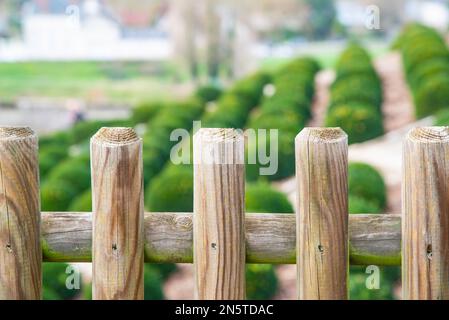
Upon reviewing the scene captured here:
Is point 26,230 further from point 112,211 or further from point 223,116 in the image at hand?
point 223,116

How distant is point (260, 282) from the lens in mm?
5398

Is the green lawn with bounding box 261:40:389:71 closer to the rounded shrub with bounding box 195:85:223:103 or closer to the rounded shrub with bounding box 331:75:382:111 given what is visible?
the rounded shrub with bounding box 195:85:223:103

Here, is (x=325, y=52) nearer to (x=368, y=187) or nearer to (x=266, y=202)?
(x=368, y=187)

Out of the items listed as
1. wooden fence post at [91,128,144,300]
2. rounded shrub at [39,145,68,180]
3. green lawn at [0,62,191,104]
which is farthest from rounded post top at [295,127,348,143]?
green lawn at [0,62,191,104]

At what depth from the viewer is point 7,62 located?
2303cm

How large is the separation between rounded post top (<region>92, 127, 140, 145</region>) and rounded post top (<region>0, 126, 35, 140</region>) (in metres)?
0.15

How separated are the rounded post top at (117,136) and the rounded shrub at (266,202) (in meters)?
4.20

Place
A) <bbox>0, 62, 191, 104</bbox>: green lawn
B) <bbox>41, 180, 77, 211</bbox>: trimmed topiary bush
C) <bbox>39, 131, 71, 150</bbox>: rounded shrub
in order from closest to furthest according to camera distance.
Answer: <bbox>41, 180, 77, 211</bbox>: trimmed topiary bush, <bbox>39, 131, 71, 150</bbox>: rounded shrub, <bbox>0, 62, 191, 104</bbox>: green lawn

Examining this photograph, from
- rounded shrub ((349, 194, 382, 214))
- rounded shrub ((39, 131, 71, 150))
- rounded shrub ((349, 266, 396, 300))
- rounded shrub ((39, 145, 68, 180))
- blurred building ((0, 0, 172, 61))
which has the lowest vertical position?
rounded shrub ((39, 131, 71, 150))

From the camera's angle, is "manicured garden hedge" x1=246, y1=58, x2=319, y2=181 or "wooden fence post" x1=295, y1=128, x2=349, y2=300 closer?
"wooden fence post" x1=295, y1=128, x2=349, y2=300

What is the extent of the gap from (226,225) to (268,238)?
0.33ft

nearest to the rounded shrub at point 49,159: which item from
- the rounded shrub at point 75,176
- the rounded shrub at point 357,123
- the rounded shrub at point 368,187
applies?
the rounded shrub at point 75,176

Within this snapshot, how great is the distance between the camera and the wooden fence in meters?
1.87

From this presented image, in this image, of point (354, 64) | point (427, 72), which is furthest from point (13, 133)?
point (354, 64)
